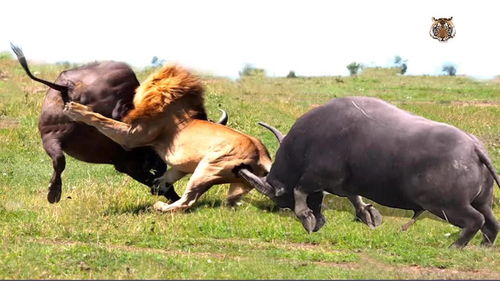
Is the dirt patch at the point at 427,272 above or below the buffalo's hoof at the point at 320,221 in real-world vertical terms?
above

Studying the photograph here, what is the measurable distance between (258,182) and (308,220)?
835 mm

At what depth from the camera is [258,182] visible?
9734 mm

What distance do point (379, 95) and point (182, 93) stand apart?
1764 centimetres

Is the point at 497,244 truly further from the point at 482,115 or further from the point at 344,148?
the point at 482,115

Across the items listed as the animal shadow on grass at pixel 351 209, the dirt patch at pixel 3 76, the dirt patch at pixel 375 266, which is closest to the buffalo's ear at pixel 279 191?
the dirt patch at pixel 375 266

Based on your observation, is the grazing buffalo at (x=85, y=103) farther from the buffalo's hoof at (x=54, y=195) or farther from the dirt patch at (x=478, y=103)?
the dirt patch at (x=478, y=103)

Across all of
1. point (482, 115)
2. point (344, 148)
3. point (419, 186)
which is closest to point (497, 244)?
point (419, 186)

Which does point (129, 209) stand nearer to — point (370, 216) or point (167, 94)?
point (167, 94)

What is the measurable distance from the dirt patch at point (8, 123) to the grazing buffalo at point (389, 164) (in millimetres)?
9958

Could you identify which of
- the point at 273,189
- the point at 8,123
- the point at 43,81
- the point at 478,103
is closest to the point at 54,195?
the point at 43,81

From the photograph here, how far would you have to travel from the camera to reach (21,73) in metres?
26.0

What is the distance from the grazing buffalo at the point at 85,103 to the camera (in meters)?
10.2

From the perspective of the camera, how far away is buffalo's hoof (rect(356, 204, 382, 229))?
9.70 meters

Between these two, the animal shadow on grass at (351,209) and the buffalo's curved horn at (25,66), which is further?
the animal shadow on grass at (351,209)
